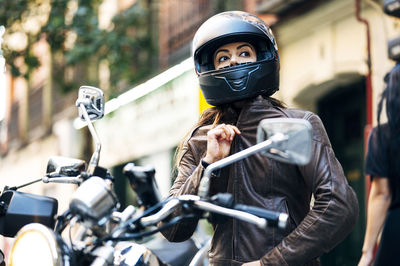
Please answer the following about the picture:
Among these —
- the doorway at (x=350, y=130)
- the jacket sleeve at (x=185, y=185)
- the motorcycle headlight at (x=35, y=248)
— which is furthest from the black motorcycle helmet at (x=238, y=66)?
the doorway at (x=350, y=130)

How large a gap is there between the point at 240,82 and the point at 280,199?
54 cm

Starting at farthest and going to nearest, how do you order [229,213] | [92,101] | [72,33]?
[72,33] < [92,101] < [229,213]

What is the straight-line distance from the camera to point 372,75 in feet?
27.3

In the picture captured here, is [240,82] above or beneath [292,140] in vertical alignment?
above

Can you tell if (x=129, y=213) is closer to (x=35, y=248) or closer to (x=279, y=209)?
(x=35, y=248)

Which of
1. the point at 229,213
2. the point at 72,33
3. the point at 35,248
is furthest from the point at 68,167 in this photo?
the point at 72,33

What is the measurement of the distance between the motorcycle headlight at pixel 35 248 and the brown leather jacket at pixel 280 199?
0.78 m

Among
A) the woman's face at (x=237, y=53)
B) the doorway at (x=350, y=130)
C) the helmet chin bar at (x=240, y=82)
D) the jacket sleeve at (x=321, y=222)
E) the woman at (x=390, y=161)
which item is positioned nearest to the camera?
the jacket sleeve at (x=321, y=222)

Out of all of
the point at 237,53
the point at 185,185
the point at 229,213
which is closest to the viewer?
the point at 229,213

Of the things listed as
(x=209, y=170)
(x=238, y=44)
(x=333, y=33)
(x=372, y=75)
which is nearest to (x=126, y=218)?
(x=209, y=170)

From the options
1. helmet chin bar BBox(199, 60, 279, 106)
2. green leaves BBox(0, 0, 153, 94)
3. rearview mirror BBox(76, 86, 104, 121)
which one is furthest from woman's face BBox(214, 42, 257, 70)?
green leaves BBox(0, 0, 153, 94)

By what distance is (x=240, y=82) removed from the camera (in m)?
2.91

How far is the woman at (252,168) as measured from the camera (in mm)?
2504

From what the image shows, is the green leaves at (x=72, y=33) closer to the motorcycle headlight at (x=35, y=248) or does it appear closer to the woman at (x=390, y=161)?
the woman at (x=390, y=161)
